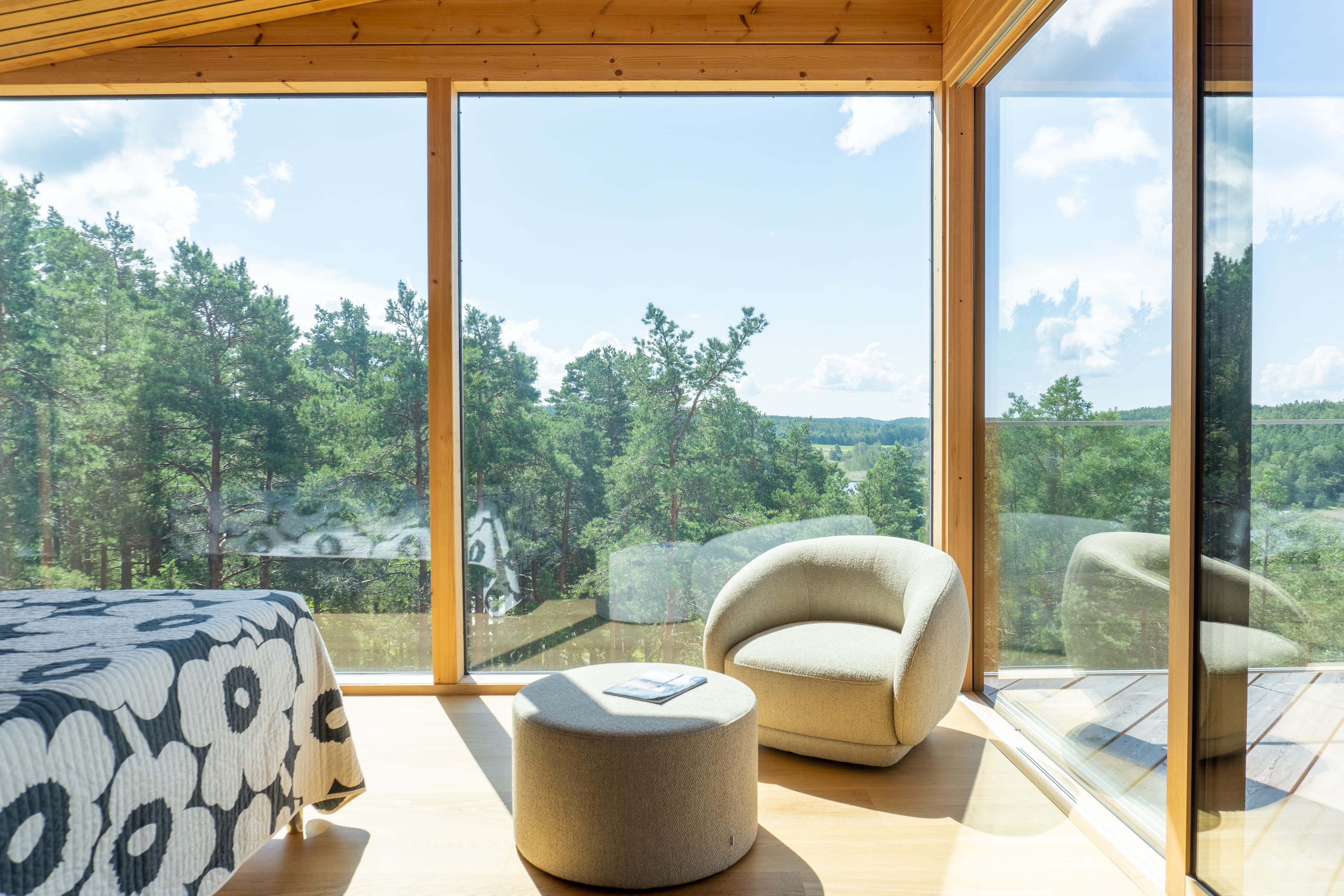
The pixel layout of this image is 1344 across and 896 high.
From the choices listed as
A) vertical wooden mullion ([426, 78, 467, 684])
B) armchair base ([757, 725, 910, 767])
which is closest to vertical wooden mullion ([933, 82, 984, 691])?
armchair base ([757, 725, 910, 767])

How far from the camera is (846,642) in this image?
8.77 feet

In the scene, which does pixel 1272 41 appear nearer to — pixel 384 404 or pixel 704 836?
pixel 704 836

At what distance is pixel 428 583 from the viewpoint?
337 centimetres

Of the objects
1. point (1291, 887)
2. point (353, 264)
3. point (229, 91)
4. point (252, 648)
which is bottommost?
point (1291, 887)

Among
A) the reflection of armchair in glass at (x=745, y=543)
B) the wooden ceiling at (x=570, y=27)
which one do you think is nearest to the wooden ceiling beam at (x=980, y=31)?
the wooden ceiling at (x=570, y=27)

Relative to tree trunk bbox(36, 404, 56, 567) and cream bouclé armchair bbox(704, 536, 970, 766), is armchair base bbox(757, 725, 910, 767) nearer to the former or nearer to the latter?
cream bouclé armchair bbox(704, 536, 970, 766)

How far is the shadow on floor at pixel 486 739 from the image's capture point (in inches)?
96.1

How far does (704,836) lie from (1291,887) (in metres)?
1.19

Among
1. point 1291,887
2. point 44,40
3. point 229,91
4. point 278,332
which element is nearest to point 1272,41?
point 1291,887

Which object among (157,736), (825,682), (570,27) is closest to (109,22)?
(570,27)

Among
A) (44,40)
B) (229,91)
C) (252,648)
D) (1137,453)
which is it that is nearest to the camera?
(252,648)

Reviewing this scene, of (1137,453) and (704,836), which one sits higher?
(1137,453)

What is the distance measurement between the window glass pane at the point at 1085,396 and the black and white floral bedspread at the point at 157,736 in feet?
7.03

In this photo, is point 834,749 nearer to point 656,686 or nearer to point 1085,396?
point 656,686
